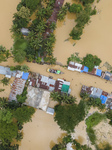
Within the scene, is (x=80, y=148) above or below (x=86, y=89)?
below

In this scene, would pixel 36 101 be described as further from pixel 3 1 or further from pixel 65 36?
pixel 3 1

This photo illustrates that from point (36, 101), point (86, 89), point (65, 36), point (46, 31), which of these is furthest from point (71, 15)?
point (36, 101)

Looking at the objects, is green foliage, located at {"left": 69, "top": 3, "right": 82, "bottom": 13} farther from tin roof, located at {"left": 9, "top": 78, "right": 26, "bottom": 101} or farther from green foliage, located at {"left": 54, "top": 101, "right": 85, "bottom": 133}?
green foliage, located at {"left": 54, "top": 101, "right": 85, "bottom": 133}

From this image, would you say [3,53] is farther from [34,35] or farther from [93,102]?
[93,102]

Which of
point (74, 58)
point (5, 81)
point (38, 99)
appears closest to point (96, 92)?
point (74, 58)

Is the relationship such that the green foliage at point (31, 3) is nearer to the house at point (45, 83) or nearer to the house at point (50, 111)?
the house at point (45, 83)

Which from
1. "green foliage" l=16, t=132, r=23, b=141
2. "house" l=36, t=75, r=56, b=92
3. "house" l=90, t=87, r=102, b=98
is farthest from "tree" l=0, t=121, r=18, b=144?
"house" l=90, t=87, r=102, b=98
